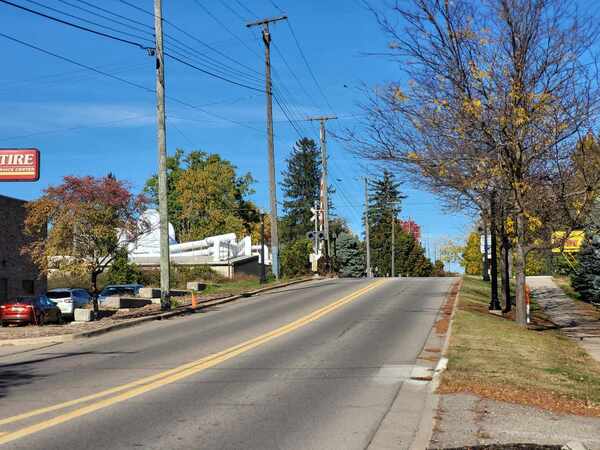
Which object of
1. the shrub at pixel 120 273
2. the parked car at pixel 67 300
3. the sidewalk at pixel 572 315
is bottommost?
the sidewalk at pixel 572 315

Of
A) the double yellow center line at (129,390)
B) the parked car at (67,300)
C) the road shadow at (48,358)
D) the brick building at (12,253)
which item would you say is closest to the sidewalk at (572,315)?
the double yellow center line at (129,390)

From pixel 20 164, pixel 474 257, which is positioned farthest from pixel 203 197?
pixel 20 164

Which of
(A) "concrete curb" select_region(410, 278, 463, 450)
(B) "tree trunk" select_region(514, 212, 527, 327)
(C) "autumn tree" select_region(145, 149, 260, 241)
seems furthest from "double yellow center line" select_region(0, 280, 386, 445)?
(C) "autumn tree" select_region(145, 149, 260, 241)

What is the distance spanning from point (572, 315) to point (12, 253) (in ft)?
76.8

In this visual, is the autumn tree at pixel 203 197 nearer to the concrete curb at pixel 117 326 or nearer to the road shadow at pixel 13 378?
the concrete curb at pixel 117 326

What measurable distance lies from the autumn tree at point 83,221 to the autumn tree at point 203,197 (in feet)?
174

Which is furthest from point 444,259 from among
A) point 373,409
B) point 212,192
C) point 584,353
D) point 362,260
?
point 373,409

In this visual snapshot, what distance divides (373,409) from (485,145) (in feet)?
33.2

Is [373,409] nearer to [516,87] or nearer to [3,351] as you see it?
[516,87]

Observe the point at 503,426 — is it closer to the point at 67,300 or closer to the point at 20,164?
the point at 67,300

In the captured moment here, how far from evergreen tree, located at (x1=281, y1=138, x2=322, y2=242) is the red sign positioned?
81034mm

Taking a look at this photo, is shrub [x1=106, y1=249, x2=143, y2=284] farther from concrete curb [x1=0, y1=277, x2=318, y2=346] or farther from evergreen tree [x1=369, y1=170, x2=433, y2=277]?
evergreen tree [x1=369, y1=170, x2=433, y2=277]

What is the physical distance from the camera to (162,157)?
26.7 metres

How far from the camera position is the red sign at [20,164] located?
1273 inches
